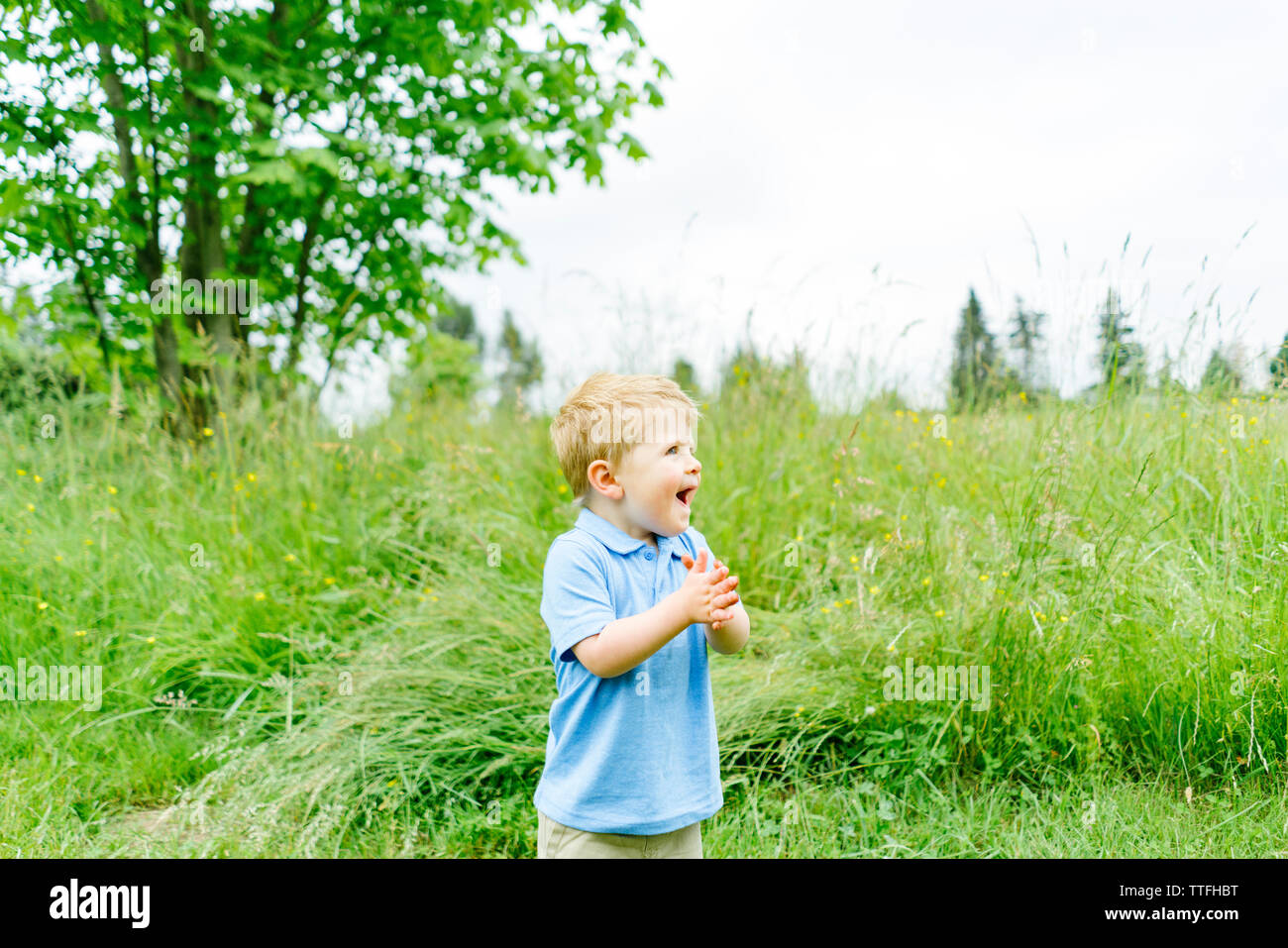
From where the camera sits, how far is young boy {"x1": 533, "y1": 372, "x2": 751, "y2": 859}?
1.53m

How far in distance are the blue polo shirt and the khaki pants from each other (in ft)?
0.10

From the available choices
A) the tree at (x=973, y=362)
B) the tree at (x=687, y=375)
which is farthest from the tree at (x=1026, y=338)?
the tree at (x=687, y=375)

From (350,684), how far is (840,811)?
160cm

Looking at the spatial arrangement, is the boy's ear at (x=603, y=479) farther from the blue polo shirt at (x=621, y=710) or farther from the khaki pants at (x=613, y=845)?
the khaki pants at (x=613, y=845)

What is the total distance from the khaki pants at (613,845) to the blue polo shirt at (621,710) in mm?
31

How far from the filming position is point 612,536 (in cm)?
162

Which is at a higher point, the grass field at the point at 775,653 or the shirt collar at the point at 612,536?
the shirt collar at the point at 612,536

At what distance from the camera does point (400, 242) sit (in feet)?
18.9

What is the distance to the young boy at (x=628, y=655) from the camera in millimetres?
1531

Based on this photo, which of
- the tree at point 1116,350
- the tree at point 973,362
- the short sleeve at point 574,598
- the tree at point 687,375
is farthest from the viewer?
the tree at point 687,375

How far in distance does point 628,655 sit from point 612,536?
260mm

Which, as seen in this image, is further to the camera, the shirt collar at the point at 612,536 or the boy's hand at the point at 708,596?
the shirt collar at the point at 612,536

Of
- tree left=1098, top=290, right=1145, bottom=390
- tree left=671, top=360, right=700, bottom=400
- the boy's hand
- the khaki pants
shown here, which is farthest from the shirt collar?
tree left=671, top=360, right=700, bottom=400
